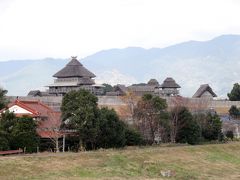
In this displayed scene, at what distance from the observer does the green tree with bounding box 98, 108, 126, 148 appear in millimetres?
43844

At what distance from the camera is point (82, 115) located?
42.7 m

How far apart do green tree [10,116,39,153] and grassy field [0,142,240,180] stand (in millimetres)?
2730

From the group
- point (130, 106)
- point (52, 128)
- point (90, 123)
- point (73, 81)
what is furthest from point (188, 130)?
point (73, 81)

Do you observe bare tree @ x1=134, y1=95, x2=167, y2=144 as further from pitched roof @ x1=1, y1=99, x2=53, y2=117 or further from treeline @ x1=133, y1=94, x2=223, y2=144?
pitched roof @ x1=1, y1=99, x2=53, y2=117

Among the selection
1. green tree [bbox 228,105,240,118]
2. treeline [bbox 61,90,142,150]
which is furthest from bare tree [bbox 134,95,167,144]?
green tree [bbox 228,105,240,118]

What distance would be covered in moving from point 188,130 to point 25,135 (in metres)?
17.7

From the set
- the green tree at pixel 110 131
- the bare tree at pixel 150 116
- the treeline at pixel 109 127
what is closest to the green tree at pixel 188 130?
the treeline at pixel 109 127

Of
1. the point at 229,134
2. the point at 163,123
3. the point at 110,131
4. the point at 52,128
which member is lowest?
the point at 229,134

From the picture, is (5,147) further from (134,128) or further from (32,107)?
(134,128)

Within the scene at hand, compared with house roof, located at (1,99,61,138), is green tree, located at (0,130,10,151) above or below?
below

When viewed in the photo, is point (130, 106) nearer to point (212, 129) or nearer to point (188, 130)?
point (188, 130)

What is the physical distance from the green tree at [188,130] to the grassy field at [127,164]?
4938 mm

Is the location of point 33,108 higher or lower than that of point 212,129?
higher

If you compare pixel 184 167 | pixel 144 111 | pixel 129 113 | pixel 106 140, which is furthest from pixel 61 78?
pixel 184 167
